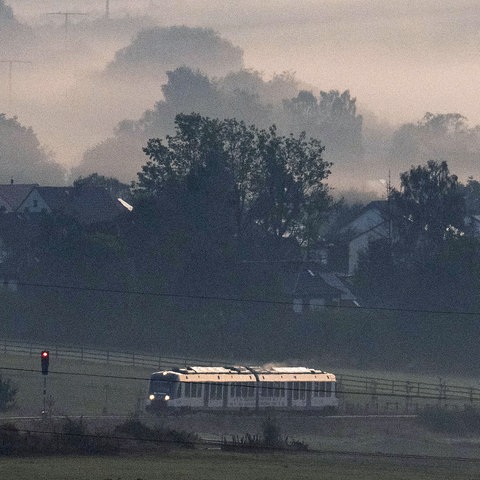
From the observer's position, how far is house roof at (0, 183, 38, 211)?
182m

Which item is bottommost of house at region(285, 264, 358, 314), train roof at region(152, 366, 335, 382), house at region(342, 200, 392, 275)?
train roof at region(152, 366, 335, 382)

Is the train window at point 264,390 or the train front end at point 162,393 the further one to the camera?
the train window at point 264,390

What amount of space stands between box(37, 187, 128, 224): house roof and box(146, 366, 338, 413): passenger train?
221 feet

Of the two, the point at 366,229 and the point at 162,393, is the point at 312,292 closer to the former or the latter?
the point at 366,229

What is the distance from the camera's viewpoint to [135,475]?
5991 cm

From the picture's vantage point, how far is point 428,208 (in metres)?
142

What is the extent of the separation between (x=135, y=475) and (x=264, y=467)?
6.68 metres

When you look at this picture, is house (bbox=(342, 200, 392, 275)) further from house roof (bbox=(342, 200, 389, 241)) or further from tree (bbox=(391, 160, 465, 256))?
tree (bbox=(391, 160, 465, 256))

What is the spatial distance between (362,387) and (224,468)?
3901cm

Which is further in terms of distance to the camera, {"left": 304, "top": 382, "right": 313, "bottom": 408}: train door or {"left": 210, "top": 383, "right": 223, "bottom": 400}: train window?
{"left": 304, "top": 382, "right": 313, "bottom": 408}: train door

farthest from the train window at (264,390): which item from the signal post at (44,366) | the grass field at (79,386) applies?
the signal post at (44,366)

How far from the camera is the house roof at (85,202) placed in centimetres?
16162

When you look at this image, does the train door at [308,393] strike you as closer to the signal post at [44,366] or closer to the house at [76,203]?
the signal post at [44,366]

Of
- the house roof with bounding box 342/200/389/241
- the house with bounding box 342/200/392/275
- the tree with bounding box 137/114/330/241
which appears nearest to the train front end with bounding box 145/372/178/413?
the tree with bounding box 137/114/330/241
